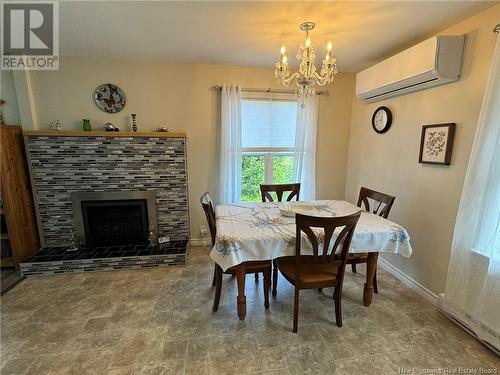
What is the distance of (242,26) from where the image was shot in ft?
6.60

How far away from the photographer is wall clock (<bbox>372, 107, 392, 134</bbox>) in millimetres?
2627

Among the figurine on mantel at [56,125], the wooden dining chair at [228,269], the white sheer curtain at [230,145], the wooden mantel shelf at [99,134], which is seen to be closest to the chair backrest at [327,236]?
the wooden dining chair at [228,269]

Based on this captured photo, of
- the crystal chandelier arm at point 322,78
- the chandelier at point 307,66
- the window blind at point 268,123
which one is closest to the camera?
the chandelier at point 307,66

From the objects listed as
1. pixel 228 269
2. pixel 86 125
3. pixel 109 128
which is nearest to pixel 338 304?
pixel 228 269

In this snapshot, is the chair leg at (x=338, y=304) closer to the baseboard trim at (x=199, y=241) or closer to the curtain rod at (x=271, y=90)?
the baseboard trim at (x=199, y=241)

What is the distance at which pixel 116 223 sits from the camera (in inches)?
119

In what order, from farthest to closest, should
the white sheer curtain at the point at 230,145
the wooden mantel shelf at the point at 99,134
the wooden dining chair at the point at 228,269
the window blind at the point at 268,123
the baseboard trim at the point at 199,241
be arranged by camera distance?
the baseboard trim at the point at 199,241, the window blind at the point at 268,123, the white sheer curtain at the point at 230,145, the wooden mantel shelf at the point at 99,134, the wooden dining chair at the point at 228,269

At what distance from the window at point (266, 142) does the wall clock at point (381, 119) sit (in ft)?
3.31

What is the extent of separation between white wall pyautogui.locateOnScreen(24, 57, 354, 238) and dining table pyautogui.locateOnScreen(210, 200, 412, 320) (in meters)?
1.32

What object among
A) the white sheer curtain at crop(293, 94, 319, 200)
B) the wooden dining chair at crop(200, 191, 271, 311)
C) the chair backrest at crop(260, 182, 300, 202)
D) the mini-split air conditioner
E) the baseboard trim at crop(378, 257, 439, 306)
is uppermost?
the mini-split air conditioner

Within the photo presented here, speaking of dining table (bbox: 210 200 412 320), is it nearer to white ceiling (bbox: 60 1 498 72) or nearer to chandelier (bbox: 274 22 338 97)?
chandelier (bbox: 274 22 338 97)

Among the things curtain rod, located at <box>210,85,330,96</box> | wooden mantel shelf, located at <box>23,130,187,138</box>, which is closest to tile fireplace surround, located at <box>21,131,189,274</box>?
wooden mantel shelf, located at <box>23,130,187,138</box>

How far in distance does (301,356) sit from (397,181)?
6.65ft

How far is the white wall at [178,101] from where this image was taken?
278 centimetres
